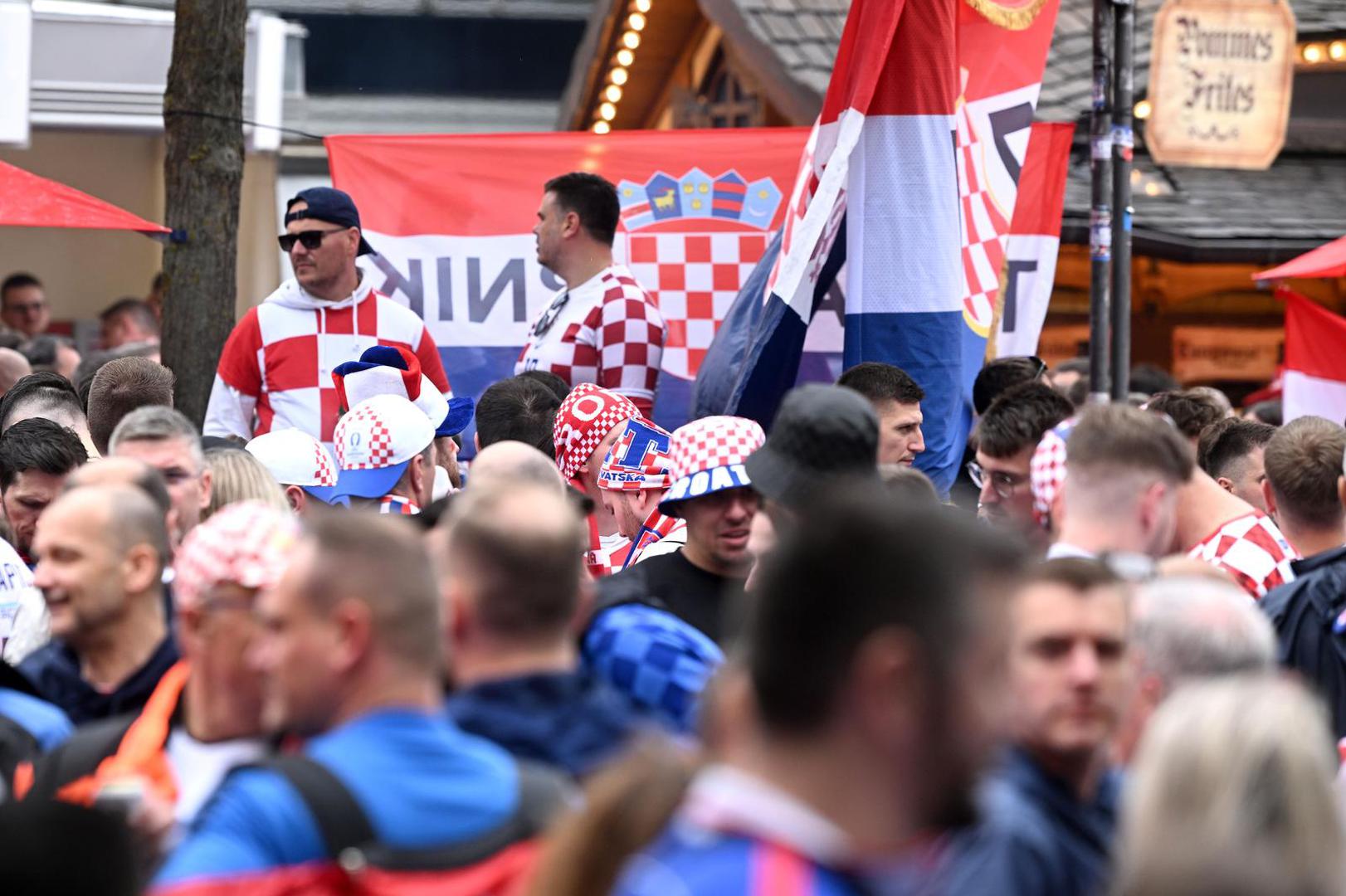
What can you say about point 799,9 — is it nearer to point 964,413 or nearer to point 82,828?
point 964,413

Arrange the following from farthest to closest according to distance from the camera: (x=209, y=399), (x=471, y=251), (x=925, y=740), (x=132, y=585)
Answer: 1. (x=471, y=251)
2. (x=209, y=399)
3. (x=132, y=585)
4. (x=925, y=740)

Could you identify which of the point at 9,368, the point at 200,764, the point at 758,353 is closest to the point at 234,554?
the point at 200,764

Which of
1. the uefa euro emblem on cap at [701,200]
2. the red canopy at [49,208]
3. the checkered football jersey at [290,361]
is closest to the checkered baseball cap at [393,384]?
the checkered football jersey at [290,361]

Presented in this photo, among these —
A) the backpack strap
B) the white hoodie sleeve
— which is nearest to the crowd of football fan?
the backpack strap

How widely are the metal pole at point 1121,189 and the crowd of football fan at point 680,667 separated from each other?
201 cm

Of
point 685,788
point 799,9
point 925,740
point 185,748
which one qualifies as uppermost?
point 799,9

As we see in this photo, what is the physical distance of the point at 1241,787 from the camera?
2191mm

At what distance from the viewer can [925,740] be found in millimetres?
2010

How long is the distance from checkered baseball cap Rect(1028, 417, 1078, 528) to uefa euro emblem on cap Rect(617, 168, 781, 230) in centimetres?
410

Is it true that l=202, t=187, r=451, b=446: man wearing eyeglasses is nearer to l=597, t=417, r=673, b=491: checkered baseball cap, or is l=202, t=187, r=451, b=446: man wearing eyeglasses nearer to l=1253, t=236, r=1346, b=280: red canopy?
l=597, t=417, r=673, b=491: checkered baseball cap

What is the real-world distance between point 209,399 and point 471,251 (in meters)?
1.76

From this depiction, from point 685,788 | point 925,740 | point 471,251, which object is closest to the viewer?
point 925,740

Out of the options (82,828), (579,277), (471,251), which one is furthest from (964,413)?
(82,828)

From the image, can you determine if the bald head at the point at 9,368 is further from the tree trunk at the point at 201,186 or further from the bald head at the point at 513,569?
the bald head at the point at 513,569
